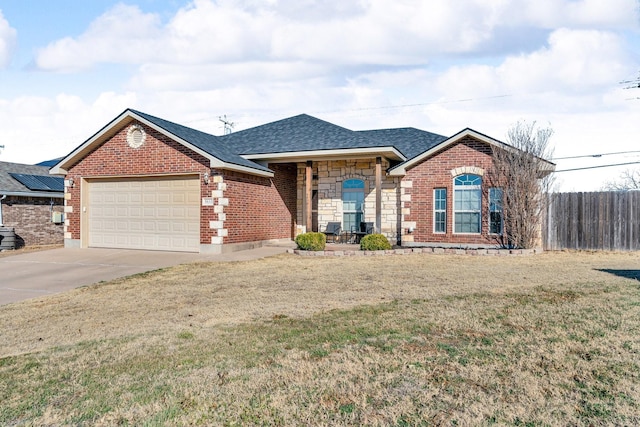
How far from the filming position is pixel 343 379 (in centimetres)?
422

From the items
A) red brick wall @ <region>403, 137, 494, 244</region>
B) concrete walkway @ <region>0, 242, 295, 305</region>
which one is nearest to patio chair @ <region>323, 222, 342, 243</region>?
concrete walkway @ <region>0, 242, 295, 305</region>

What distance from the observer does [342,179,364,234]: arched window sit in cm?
1864

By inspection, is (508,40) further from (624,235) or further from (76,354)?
(76,354)

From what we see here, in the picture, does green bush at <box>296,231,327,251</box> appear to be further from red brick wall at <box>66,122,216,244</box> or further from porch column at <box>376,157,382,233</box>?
red brick wall at <box>66,122,216,244</box>

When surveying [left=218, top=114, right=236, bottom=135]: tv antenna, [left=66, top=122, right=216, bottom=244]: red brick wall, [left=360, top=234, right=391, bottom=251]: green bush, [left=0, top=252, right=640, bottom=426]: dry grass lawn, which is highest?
[left=218, top=114, right=236, bottom=135]: tv antenna

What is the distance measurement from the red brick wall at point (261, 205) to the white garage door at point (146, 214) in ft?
3.77

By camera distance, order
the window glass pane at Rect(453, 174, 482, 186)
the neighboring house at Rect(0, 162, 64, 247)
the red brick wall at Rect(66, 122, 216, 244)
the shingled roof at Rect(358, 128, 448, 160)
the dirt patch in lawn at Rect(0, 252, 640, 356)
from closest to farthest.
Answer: the dirt patch in lawn at Rect(0, 252, 640, 356), the red brick wall at Rect(66, 122, 216, 244), the window glass pane at Rect(453, 174, 482, 186), the shingled roof at Rect(358, 128, 448, 160), the neighboring house at Rect(0, 162, 64, 247)

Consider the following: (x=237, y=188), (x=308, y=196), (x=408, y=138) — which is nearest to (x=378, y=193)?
(x=308, y=196)

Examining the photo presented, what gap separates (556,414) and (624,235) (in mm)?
15012

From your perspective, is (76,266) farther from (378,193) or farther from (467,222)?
(467,222)

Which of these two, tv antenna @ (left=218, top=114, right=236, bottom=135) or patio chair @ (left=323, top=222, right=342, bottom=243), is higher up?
tv antenna @ (left=218, top=114, right=236, bottom=135)

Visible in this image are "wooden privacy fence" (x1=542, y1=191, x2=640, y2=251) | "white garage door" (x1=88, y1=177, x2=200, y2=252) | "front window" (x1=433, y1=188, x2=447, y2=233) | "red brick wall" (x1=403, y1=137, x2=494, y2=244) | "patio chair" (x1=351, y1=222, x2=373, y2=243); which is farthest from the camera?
"patio chair" (x1=351, y1=222, x2=373, y2=243)

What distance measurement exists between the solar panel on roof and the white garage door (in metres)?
5.79

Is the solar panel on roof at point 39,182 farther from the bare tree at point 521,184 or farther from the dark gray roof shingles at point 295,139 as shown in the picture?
the bare tree at point 521,184
